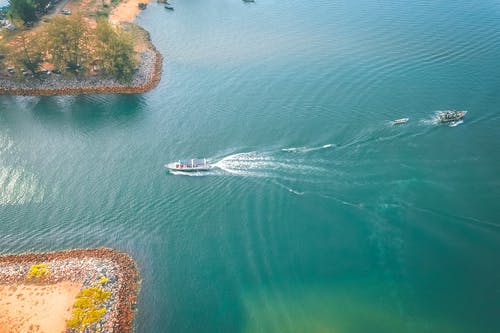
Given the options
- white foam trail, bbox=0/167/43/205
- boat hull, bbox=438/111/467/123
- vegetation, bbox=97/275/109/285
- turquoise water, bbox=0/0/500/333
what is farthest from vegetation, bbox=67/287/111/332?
boat hull, bbox=438/111/467/123

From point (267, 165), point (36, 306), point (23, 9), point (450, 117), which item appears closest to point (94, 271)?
point (36, 306)

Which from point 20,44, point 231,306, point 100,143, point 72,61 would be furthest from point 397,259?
point 20,44

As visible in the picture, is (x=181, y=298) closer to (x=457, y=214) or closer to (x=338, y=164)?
(x=338, y=164)

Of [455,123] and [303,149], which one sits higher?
[455,123]

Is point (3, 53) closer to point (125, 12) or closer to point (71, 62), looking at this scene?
point (71, 62)

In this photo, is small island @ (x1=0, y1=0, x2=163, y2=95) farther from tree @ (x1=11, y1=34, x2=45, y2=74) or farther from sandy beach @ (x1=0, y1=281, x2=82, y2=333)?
sandy beach @ (x1=0, y1=281, x2=82, y2=333)

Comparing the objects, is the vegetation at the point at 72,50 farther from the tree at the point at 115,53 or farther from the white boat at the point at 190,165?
the white boat at the point at 190,165
